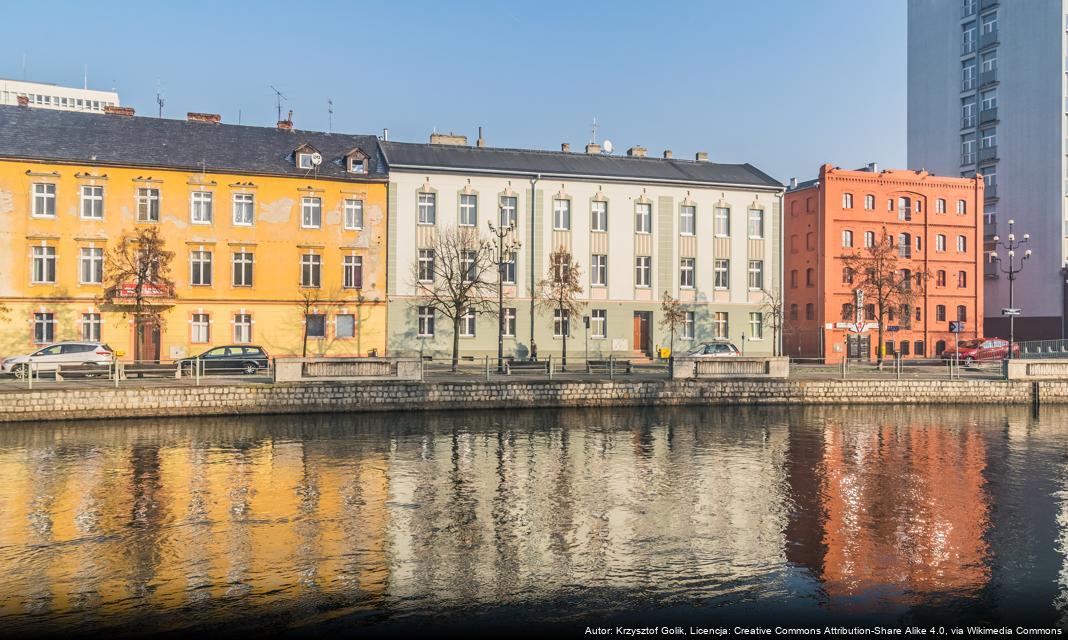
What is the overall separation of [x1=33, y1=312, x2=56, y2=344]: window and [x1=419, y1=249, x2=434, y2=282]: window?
1858cm

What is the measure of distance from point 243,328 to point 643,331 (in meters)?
22.9

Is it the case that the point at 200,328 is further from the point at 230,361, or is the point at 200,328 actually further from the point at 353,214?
the point at 230,361

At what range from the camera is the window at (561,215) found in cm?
4981

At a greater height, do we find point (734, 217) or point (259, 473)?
point (734, 217)

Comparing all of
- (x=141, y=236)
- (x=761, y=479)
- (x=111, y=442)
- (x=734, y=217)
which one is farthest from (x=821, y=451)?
(x=141, y=236)

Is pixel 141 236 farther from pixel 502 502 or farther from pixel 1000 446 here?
pixel 1000 446

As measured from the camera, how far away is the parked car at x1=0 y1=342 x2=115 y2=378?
3453cm

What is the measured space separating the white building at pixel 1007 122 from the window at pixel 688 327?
99.4 ft

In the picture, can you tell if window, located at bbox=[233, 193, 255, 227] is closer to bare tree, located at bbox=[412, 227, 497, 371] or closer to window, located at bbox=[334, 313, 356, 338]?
window, located at bbox=[334, 313, 356, 338]

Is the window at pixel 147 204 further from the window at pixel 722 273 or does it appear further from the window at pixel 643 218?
the window at pixel 722 273

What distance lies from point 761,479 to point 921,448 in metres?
8.14

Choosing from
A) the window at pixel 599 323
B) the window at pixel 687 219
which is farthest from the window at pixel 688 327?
the window at pixel 687 219

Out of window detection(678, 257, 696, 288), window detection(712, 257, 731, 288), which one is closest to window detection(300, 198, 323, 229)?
window detection(678, 257, 696, 288)

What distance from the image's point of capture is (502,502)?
56.9 feet
